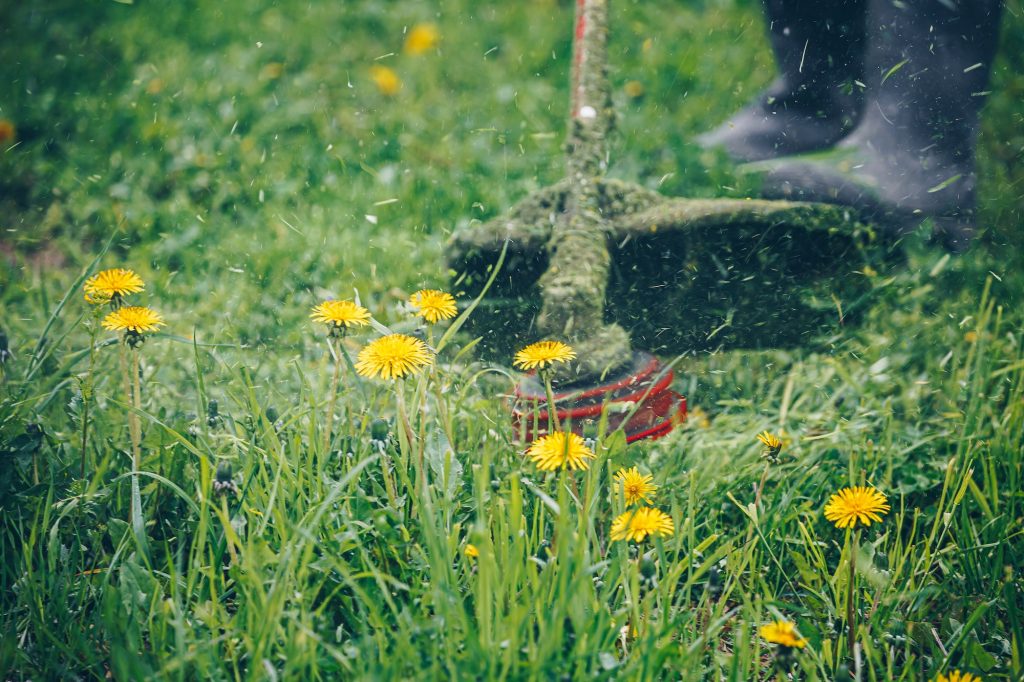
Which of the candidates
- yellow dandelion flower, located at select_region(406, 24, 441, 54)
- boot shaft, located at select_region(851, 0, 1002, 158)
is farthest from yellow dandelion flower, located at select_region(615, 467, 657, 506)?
yellow dandelion flower, located at select_region(406, 24, 441, 54)

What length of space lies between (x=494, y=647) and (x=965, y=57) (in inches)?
66.4

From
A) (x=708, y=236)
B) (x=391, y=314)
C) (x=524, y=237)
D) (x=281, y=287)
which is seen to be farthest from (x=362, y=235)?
(x=708, y=236)

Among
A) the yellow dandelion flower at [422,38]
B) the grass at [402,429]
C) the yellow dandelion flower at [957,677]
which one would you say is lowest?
the yellow dandelion flower at [957,677]

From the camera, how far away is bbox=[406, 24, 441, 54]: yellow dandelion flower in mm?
3516

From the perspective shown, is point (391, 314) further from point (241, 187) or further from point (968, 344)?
point (968, 344)

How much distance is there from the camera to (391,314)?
1.98 metres

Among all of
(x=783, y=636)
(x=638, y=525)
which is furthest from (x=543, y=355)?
(x=783, y=636)

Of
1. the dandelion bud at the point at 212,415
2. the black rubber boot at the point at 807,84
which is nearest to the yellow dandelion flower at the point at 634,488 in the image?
the dandelion bud at the point at 212,415

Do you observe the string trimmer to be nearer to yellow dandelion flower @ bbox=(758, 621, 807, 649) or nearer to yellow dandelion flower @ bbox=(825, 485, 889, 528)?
yellow dandelion flower @ bbox=(825, 485, 889, 528)

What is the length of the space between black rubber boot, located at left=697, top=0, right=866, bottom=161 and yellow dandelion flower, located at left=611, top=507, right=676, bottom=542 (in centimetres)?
154

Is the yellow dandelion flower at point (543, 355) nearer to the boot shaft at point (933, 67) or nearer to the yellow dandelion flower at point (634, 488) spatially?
the yellow dandelion flower at point (634, 488)

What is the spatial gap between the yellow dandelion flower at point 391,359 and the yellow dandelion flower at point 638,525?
1.10 feet

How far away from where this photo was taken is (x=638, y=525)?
1.04 meters

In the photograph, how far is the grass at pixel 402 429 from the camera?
102 cm
